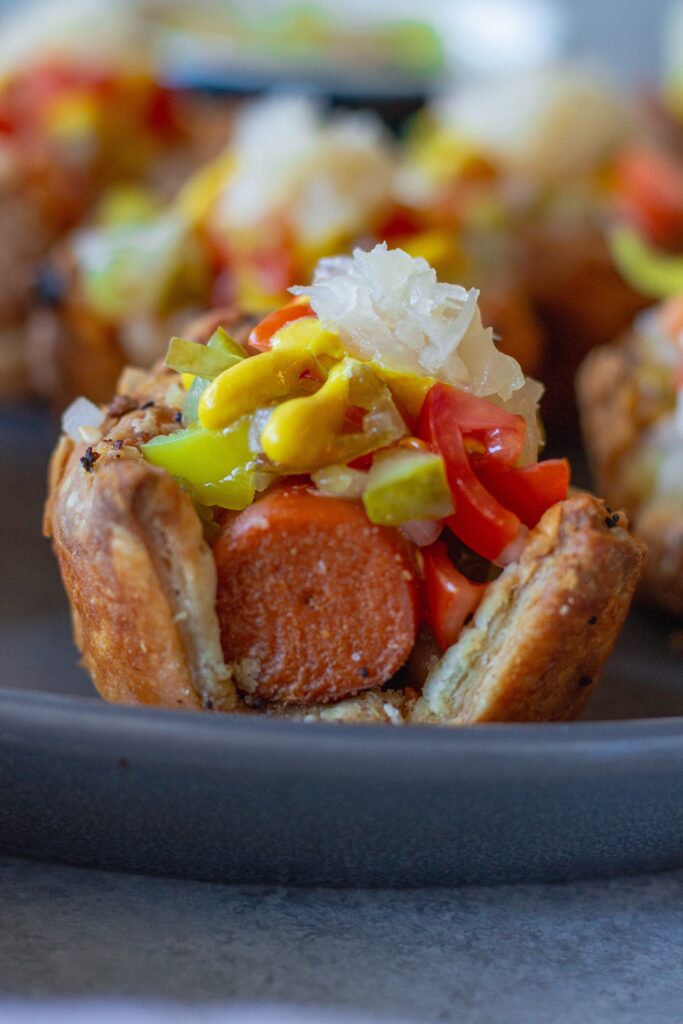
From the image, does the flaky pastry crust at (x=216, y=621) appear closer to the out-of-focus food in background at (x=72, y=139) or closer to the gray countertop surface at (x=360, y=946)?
the gray countertop surface at (x=360, y=946)

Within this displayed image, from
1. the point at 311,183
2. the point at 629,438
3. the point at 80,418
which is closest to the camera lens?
the point at 80,418

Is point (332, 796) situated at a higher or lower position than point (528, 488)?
lower

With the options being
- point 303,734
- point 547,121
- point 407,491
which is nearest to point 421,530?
point 407,491

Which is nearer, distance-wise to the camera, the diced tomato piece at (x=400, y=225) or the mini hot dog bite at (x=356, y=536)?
the mini hot dog bite at (x=356, y=536)

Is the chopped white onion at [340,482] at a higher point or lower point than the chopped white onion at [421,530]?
higher

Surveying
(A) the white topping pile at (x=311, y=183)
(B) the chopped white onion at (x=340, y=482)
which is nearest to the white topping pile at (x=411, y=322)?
(B) the chopped white onion at (x=340, y=482)

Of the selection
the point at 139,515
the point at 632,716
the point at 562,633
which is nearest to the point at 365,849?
the point at 562,633

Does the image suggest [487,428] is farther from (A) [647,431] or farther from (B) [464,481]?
(A) [647,431]

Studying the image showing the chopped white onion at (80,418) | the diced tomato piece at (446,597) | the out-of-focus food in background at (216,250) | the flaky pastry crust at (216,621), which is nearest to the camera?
the flaky pastry crust at (216,621)
